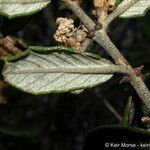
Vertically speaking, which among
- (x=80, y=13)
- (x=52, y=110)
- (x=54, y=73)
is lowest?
(x=54, y=73)

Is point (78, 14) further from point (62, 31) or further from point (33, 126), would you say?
point (33, 126)

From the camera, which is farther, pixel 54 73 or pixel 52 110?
pixel 52 110

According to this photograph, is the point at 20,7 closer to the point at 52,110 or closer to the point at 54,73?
the point at 54,73

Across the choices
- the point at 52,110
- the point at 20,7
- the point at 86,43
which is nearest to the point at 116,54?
the point at 86,43

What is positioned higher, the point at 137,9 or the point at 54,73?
the point at 137,9

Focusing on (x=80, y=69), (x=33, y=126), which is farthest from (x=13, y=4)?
(x=33, y=126)

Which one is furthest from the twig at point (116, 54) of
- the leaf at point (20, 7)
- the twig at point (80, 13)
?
the leaf at point (20, 7)

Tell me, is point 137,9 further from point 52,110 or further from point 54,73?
point 52,110
